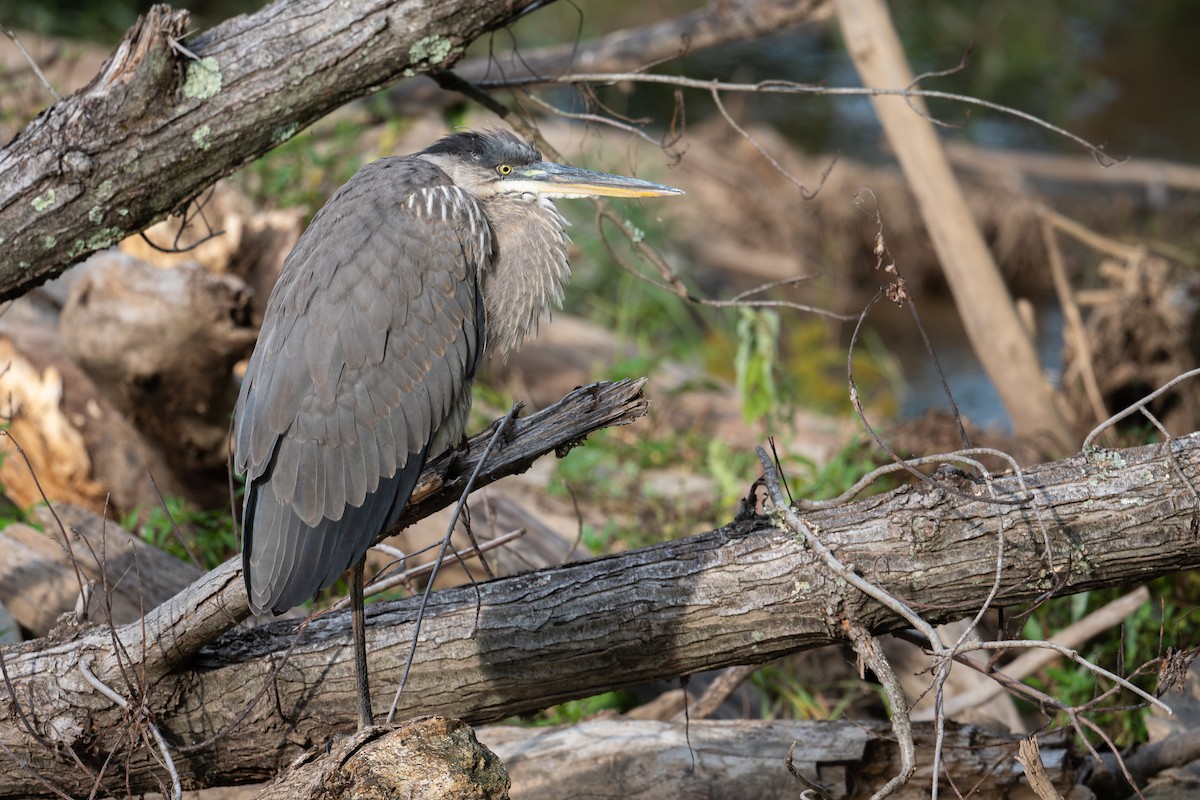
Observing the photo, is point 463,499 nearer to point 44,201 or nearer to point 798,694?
point 44,201

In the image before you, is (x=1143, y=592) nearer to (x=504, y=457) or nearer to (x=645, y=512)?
(x=645, y=512)

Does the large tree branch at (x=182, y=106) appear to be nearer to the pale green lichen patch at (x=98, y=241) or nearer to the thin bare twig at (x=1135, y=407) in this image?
the pale green lichen patch at (x=98, y=241)

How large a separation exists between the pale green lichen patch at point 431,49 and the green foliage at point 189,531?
5.98ft

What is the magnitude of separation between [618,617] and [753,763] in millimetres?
721

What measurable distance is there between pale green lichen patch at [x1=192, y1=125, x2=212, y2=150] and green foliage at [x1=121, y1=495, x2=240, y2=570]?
1.52m

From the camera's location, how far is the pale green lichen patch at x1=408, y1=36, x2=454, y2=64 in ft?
10.7

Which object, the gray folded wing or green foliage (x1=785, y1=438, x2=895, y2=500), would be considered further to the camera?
green foliage (x1=785, y1=438, x2=895, y2=500)

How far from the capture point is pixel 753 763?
3.23 meters

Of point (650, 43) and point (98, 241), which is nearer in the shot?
point (98, 241)

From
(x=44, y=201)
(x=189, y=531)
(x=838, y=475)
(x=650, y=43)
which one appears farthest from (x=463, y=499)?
(x=650, y=43)

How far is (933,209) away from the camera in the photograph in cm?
503

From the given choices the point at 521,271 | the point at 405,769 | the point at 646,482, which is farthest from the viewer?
the point at 646,482

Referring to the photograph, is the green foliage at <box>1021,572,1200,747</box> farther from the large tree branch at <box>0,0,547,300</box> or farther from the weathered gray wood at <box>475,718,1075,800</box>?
the large tree branch at <box>0,0,547,300</box>

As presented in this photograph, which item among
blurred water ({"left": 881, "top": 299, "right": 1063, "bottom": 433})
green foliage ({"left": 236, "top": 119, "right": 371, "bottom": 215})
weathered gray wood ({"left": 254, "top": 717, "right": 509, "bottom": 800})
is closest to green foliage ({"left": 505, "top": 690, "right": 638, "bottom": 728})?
weathered gray wood ({"left": 254, "top": 717, "right": 509, "bottom": 800})
